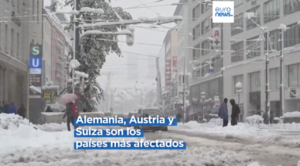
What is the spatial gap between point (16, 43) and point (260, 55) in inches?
1049

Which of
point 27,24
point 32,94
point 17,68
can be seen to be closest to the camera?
point 32,94

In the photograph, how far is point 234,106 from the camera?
86.0ft

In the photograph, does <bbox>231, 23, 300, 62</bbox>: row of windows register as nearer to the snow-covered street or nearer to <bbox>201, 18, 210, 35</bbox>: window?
<bbox>201, 18, 210, 35</bbox>: window

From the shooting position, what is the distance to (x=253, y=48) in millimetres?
59406

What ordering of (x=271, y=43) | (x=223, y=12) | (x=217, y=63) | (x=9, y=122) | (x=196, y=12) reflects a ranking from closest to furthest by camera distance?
(x=9, y=122), (x=223, y=12), (x=271, y=43), (x=217, y=63), (x=196, y=12)

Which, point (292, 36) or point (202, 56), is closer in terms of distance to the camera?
point (292, 36)

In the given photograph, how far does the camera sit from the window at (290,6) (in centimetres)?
4946

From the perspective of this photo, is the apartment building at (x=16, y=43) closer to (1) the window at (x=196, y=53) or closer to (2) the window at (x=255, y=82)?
(2) the window at (x=255, y=82)

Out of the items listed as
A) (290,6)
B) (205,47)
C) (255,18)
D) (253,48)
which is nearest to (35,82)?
(290,6)

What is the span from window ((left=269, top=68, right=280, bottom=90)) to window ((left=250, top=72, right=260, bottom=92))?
2.78 m

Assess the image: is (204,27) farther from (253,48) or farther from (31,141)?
(31,141)

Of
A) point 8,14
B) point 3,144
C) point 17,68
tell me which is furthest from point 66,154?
point 17,68

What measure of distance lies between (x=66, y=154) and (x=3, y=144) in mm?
2776

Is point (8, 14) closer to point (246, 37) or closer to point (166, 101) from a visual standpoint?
point (246, 37)
